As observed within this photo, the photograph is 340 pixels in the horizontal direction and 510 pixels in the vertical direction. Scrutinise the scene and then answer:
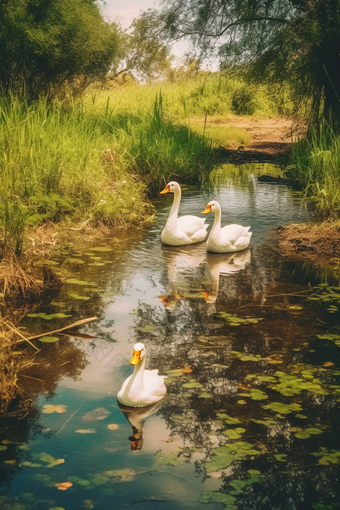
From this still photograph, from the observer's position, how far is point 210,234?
320 inches

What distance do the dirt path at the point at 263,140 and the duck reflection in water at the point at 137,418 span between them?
Answer: 1199cm

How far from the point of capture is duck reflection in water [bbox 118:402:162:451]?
3727 mm

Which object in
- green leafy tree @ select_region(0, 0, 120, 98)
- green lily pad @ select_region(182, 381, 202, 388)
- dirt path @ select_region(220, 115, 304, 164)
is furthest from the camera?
dirt path @ select_region(220, 115, 304, 164)

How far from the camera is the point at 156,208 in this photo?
36.3ft

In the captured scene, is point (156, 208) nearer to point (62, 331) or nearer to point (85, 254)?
point (85, 254)

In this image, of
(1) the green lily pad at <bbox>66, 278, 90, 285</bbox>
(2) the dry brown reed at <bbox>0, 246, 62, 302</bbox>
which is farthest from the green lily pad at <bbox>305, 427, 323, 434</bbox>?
(1) the green lily pad at <bbox>66, 278, 90, 285</bbox>

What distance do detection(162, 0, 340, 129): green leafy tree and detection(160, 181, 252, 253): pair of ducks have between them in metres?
5.27

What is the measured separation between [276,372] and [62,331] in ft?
6.51

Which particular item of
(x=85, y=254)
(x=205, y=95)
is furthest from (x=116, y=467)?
(x=205, y=95)

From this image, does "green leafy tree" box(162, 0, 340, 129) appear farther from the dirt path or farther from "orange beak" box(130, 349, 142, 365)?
"orange beak" box(130, 349, 142, 365)

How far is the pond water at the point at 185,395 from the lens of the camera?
10.8 feet

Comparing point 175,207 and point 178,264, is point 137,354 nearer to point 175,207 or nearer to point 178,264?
point 178,264

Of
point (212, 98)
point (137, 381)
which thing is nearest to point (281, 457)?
point (137, 381)

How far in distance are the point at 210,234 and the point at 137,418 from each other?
4.39 meters
